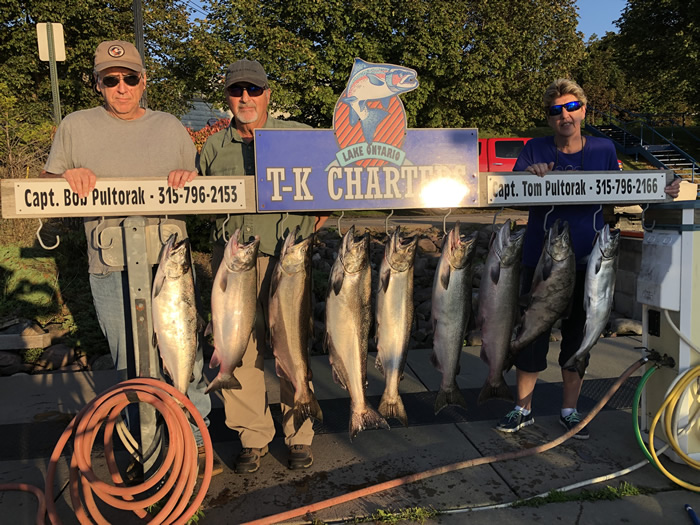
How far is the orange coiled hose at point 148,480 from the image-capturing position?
2.77 metres

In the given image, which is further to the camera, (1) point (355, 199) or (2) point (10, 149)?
(2) point (10, 149)

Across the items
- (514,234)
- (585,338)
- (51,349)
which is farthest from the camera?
(51,349)

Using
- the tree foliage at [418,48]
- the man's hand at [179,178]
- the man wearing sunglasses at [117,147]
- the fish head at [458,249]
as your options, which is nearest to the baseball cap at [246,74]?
the man wearing sunglasses at [117,147]

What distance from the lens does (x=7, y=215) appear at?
2.76 m

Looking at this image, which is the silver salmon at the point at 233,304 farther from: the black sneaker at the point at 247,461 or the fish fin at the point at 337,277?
the black sneaker at the point at 247,461

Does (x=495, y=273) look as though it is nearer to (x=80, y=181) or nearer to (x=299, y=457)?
(x=299, y=457)

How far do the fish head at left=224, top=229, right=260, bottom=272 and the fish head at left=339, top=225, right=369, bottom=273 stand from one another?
467 millimetres

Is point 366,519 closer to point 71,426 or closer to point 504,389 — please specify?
point 504,389

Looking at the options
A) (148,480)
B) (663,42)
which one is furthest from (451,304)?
(663,42)

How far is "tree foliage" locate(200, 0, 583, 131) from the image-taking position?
18.8 meters

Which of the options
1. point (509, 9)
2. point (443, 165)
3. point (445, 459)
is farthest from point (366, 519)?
point (509, 9)

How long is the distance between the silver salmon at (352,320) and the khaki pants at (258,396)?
1.58ft

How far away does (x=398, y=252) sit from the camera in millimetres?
2980

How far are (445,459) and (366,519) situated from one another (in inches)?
32.4
